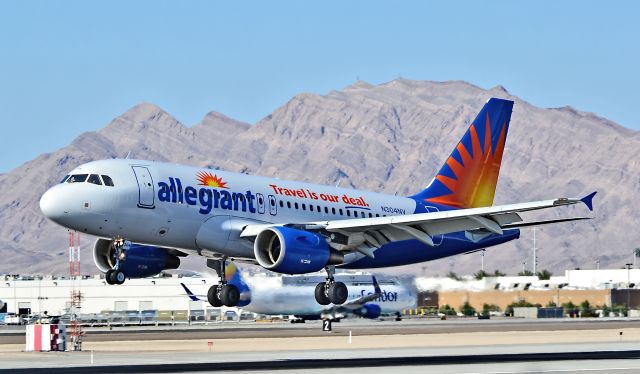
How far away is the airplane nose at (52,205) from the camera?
6050 centimetres

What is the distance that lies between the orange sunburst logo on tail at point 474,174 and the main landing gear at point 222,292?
14.8 metres

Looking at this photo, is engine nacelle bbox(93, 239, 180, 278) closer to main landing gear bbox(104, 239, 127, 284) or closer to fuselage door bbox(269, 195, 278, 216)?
main landing gear bbox(104, 239, 127, 284)

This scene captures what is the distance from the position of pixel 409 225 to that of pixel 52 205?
62.7ft

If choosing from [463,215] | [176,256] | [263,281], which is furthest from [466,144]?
[263,281]

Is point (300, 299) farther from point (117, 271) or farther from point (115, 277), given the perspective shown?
point (115, 277)

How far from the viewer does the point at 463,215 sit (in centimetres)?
6644

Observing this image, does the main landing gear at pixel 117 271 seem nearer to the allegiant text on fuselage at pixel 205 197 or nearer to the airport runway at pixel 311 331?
the allegiant text on fuselage at pixel 205 197

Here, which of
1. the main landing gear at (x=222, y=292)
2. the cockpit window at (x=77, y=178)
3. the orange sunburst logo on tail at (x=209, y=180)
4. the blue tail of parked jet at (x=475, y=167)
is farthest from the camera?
the blue tail of parked jet at (x=475, y=167)

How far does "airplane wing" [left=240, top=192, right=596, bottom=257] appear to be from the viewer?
218 feet

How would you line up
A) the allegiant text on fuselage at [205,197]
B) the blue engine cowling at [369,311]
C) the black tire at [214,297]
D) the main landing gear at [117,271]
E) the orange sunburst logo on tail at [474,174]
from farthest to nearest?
the blue engine cowling at [369,311] → the orange sunburst logo on tail at [474,174] → the black tire at [214,297] → the main landing gear at [117,271] → the allegiant text on fuselage at [205,197]

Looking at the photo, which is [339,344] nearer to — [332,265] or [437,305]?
[332,265]

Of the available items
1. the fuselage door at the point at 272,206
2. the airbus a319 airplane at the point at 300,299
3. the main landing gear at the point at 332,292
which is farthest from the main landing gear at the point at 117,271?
the airbus a319 airplane at the point at 300,299

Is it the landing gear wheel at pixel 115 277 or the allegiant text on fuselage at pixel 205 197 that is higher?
the allegiant text on fuselage at pixel 205 197

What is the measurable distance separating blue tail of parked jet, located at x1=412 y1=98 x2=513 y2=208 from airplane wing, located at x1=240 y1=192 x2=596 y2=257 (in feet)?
26.4
